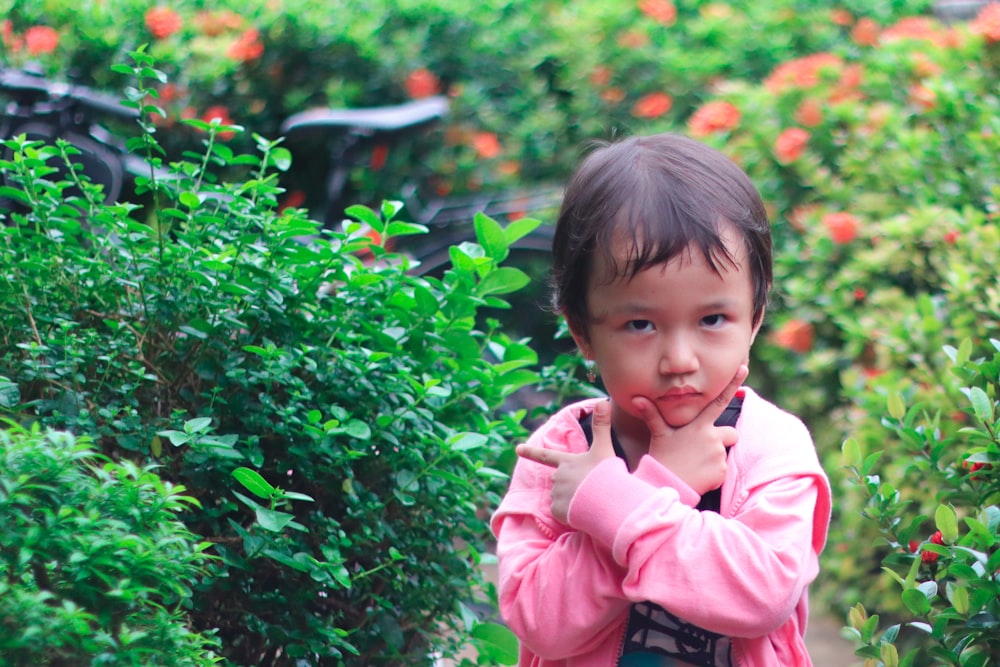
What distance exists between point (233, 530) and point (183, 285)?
479 millimetres

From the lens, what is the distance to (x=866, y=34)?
267 inches

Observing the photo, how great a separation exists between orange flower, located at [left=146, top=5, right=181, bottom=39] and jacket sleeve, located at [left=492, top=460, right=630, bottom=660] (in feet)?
14.6

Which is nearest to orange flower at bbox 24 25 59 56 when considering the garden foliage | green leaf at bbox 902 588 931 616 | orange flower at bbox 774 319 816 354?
the garden foliage

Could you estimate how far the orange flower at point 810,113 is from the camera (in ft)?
16.9

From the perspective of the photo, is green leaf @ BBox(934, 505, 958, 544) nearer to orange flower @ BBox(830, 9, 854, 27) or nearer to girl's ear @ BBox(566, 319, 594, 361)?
girl's ear @ BBox(566, 319, 594, 361)

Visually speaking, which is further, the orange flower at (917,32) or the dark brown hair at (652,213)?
the orange flower at (917,32)

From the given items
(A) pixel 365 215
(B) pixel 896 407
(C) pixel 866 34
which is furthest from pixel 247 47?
(B) pixel 896 407

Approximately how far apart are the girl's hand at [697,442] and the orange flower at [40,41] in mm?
4411

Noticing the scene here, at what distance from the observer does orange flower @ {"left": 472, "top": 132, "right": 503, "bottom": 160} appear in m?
6.77

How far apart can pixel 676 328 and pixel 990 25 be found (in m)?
3.35

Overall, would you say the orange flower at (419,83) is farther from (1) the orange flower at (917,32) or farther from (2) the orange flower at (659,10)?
(1) the orange flower at (917,32)

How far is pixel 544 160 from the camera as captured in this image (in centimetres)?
711

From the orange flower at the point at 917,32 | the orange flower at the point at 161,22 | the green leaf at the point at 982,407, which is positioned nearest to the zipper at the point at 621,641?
the green leaf at the point at 982,407

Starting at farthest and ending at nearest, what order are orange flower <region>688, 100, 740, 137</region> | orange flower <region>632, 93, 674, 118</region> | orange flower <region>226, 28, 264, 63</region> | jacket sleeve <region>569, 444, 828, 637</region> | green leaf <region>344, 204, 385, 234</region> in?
orange flower <region>632, 93, 674, 118</region>
orange flower <region>226, 28, 264, 63</region>
orange flower <region>688, 100, 740, 137</region>
green leaf <region>344, 204, 385, 234</region>
jacket sleeve <region>569, 444, 828, 637</region>
